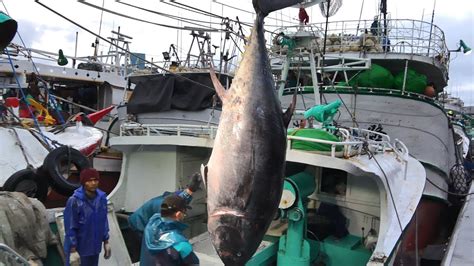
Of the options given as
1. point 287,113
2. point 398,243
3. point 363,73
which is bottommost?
point 398,243

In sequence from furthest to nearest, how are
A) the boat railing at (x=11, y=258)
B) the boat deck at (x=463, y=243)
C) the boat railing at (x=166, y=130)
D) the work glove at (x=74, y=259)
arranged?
the boat railing at (x=166, y=130)
the boat deck at (x=463, y=243)
the work glove at (x=74, y=259)
the boat railing at (x=11, y=258)

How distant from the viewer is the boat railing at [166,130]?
240 inches

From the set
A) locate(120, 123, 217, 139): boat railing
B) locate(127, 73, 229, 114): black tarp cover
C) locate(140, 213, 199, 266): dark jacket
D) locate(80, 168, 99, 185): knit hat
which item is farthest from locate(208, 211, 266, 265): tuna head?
locate(127, 73, 229, 114): black tarp cover

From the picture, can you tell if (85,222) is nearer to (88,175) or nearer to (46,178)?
(88,175)

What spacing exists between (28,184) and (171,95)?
4.19 metres

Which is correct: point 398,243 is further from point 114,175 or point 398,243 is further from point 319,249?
point 114,175

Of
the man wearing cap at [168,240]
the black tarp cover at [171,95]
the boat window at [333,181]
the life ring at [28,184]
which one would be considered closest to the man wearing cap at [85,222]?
the man wearing cap at [168,240]

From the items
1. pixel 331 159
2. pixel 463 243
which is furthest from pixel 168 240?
pixel 463 243

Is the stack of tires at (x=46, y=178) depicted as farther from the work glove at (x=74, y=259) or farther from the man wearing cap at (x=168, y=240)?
the man wearing cap at (x=168, y=240)

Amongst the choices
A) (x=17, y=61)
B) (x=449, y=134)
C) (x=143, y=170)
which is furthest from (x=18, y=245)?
(x=449, y=134)

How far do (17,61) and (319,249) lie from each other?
9.81 m

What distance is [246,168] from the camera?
1793 millimetres

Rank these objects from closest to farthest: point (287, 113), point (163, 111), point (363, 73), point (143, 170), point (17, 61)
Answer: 1. point (287, 113)
2. point (143, 170)
3. point (363, 73)
4. point (163, 111)
5. point (17, 61)

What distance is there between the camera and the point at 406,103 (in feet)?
27.2
